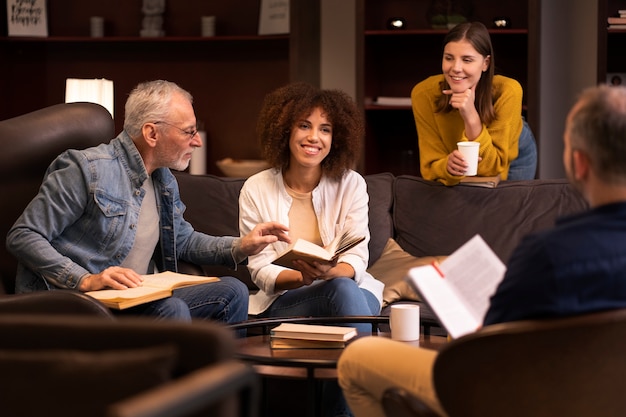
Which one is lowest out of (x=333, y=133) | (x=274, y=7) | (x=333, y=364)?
(x=333, y=364)

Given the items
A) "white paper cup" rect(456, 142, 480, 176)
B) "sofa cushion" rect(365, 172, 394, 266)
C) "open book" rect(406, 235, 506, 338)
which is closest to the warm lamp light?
"sofa cushion" rect(365, 172, 394, 266)

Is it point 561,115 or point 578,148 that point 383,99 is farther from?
point 578,148

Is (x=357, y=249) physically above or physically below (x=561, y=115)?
below

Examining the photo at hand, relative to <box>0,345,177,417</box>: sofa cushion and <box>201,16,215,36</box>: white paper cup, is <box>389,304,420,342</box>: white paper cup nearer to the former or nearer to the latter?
<box>0,345,177,417</box>: sofa cushion

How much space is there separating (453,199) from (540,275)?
6.88 ft

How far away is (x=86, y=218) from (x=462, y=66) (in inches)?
63.3

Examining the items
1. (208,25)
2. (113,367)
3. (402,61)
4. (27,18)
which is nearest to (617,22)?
(402,61)

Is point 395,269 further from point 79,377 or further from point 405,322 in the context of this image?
point 79,377

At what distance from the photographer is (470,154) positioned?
3775mm

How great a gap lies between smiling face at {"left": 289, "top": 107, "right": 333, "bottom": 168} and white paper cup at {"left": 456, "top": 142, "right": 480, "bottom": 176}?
49 centimetres

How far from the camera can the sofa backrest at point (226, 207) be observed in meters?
4.00

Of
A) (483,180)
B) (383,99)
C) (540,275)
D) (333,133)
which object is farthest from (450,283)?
(383,99)

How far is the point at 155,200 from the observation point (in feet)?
11.0

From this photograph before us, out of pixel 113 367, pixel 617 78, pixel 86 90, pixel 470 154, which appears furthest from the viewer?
pixel 617 78
